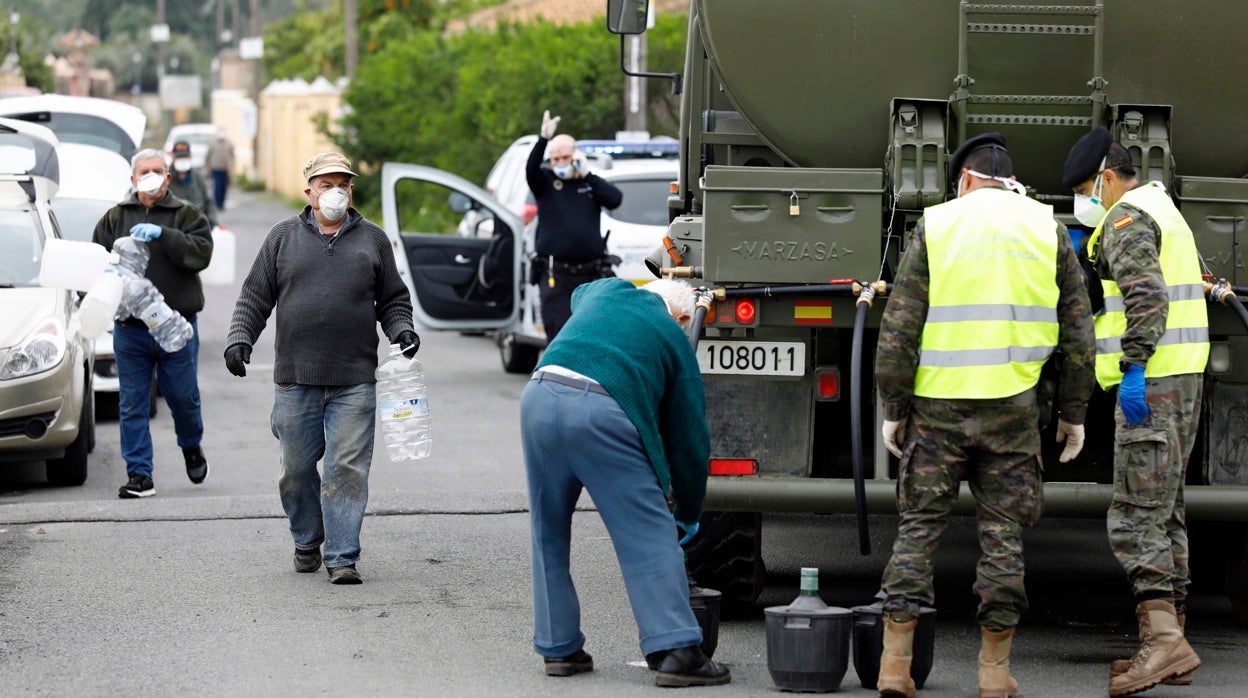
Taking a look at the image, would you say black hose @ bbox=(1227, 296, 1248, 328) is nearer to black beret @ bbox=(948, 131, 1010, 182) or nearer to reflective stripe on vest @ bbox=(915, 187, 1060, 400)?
reflective stripe on vest @ bbox=(915, 187, 1060, 400)

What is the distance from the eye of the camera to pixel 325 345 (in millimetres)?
8312

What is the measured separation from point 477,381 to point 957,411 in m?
10.2

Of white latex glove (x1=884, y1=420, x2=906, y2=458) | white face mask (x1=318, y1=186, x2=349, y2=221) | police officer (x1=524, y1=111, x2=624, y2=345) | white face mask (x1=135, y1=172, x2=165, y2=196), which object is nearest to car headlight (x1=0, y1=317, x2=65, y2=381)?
white face mask (x1=135, y1=172, x2=165, y2=196)

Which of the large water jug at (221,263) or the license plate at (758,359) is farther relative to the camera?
the large water jug at (221,263)

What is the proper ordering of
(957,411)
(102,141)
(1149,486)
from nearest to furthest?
1. (957,411)
2. (1149,486)
3. (102,141)

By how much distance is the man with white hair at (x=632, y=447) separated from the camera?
6.35 m

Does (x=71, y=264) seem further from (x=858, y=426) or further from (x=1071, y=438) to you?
(x=1071, y=438)

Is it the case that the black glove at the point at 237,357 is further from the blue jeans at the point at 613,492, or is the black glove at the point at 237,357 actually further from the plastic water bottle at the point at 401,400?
the blue jeans at the point at 613,492

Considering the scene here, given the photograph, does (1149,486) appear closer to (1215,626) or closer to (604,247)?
(1215,626)

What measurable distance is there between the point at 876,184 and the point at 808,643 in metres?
1.70

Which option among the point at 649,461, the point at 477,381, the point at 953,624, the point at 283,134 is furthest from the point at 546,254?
the point at 283,134

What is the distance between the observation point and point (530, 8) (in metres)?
39.1

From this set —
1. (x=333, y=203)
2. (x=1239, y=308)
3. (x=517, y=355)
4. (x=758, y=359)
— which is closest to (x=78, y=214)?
(x=517, y=355)

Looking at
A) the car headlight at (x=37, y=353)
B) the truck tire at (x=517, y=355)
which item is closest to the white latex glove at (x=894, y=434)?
the car headlight at (x=37, y=353)
